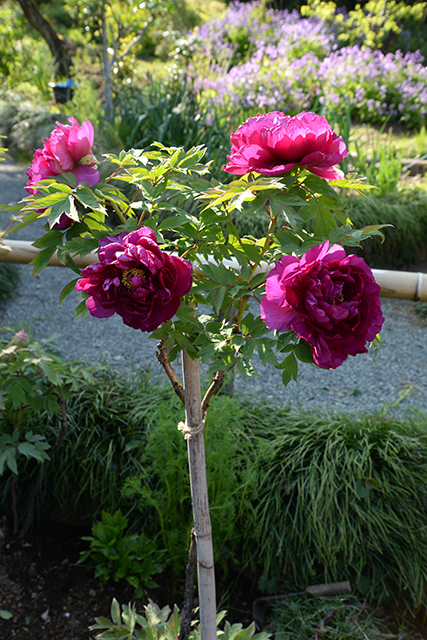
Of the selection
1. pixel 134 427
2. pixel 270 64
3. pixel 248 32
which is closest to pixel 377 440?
pixel 134 427

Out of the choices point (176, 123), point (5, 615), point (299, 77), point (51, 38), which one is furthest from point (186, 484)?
point (51, 38)

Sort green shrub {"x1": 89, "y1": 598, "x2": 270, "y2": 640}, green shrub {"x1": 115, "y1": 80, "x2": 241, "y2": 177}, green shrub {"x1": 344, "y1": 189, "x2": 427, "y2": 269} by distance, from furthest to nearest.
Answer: green shrub {"x1": 115, "y1": 80, "x2": 241, "y2": 177}, green shrub {"x1": 344, "y1": 189, "x2": 427, "y2": 269}, green shrub {"x1": 89, "y1": 598, "x2": 270, "y2": 640}

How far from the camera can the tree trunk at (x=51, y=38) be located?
973 centimetres

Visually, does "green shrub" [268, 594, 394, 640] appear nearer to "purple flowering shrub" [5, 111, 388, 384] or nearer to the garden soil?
the garden soil

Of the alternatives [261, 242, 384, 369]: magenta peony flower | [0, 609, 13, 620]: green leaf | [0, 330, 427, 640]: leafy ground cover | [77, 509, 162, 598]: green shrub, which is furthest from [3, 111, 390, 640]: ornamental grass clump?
[0, 609, 13, 620]: green leaf

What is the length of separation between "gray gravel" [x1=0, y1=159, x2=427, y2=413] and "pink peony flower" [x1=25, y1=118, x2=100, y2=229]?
165cm

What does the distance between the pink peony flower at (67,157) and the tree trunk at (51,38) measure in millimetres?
10380

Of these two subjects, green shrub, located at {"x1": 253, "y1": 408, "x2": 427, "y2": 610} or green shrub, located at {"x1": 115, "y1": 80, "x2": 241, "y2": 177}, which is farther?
green shrub, located at {"x1": 115, "y1": 80, "x2": 241, "y2": 177}

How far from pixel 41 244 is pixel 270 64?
679 cm

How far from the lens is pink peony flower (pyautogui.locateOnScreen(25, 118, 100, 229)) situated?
2.62 ft

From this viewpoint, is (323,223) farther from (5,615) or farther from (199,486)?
(5,615)

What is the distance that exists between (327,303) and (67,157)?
1.57 feet

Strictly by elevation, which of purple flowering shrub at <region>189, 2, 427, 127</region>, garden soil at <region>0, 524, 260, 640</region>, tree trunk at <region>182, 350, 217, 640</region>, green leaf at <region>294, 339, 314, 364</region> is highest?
purple flowering shrub at <region>189, 2, 427, 127</region>

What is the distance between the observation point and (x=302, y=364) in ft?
10.3
